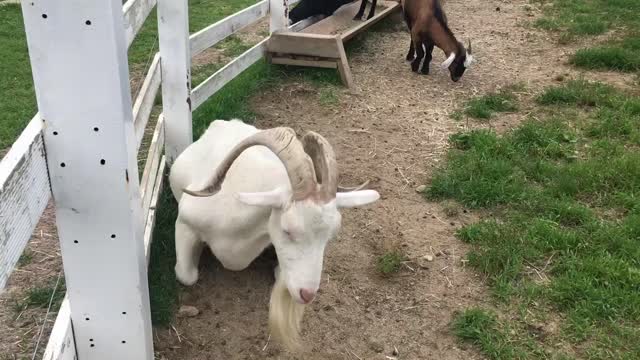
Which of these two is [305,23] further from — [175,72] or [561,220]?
[561,220]

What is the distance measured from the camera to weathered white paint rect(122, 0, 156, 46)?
10.6 feet

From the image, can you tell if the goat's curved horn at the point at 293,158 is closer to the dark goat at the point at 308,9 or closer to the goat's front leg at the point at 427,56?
the goat's front leg at the point at 427,56

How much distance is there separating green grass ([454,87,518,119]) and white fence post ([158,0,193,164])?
3009 mm

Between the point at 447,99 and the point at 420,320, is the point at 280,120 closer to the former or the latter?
the point at 447,99

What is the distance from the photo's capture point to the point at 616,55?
742 cm

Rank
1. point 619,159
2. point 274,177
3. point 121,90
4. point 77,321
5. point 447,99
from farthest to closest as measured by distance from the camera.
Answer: point 447,99 < point 619,159 < point 274,177 < point 77,321 < point 121,90

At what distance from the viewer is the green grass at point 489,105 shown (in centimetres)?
620

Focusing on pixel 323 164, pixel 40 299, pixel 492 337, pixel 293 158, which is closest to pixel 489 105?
pixel 492 337

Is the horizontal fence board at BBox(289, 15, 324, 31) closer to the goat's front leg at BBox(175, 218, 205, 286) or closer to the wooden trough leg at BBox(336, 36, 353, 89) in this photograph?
the wooden trough leg at BBox(336, 36, 353, 89)

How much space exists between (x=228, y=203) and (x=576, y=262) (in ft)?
6.77

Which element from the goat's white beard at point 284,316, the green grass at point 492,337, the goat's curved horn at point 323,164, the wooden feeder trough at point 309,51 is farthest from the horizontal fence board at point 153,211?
the wooden feeder trough at point 309,51

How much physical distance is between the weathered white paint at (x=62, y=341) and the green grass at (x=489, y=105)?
15.5 ft

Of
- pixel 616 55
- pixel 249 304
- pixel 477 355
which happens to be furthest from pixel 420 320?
pixel 616 55

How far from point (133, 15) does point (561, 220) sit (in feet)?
9.59
